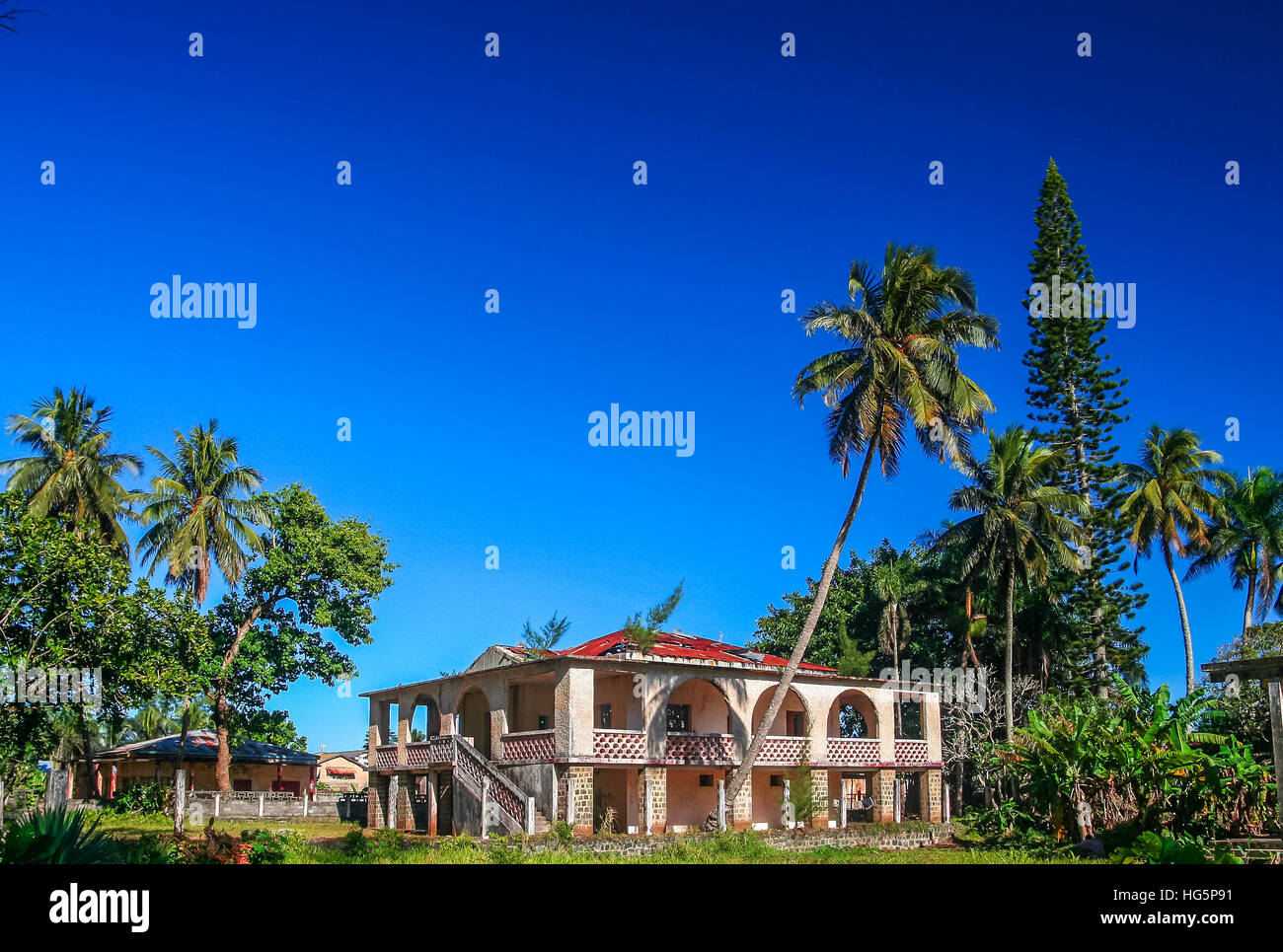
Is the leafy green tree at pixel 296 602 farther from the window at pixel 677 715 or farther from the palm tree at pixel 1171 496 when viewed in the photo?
the palm tree at pixel 1171 496

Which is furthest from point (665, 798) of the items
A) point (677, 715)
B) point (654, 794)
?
point (677, 715)

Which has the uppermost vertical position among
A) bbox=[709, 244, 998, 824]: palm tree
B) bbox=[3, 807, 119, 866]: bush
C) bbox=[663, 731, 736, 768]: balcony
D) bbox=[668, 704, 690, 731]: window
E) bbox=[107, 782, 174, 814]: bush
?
bbox=[709, 244, 998, 824]: palm tree

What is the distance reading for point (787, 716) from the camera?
35.2 metres

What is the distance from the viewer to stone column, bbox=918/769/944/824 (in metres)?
34.6

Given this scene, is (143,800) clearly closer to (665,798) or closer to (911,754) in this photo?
(665,798)

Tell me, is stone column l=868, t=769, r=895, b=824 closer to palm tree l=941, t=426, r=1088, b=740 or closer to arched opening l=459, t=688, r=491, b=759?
palm tree l=941, t=426, r=1088, b=740

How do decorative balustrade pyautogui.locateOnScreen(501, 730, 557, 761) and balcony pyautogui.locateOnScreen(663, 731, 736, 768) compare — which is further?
balcony pyautogui.locateOnScreen(663, 731, 736, 768)

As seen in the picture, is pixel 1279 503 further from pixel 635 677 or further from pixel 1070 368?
pixel 635 677

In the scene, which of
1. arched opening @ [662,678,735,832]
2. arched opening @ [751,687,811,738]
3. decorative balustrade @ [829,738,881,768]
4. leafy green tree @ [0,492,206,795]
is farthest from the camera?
arched opening @ [751,687,811,738]

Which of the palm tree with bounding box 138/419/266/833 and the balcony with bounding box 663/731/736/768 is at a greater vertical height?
the palm tree with bounding box 138/419/266/833

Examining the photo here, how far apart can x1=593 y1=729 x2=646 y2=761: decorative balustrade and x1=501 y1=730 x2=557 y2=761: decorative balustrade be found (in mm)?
1108

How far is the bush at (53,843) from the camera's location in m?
8.36

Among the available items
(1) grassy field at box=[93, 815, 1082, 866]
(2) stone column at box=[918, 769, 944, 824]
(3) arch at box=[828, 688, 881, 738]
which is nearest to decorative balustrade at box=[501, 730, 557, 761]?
(1) grassy field at box=[93, 815, 1082, 866]
